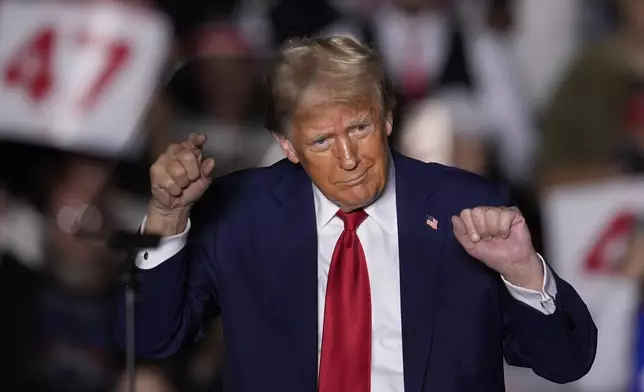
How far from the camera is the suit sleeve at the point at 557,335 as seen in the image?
177 cm

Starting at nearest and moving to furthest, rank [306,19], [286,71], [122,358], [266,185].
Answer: [286,71] → [266,185] → [122,358] → [306,19]

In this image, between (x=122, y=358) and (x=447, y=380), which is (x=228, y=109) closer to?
(x=122, y=358)

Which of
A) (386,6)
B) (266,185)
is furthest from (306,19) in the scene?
(266,185)

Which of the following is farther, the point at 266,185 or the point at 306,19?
the point at 306,19

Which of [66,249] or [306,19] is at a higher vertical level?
[306,19]

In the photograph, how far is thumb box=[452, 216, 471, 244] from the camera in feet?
5.73

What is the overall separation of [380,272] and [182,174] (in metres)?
0.33

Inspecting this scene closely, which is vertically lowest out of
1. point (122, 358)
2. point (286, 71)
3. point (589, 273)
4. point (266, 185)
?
point (122, 358)

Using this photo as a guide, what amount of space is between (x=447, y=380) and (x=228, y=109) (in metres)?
2.05

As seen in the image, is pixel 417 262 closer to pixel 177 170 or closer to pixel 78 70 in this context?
pixel 177 170

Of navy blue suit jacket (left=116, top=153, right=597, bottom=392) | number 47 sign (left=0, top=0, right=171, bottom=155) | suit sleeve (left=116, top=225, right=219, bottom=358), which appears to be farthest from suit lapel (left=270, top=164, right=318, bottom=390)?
number 47 sign (left=0, top=0, right=171, bottom=155)

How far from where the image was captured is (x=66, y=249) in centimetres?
350

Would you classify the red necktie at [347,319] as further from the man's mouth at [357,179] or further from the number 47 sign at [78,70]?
the number 47 sign at [78,70]

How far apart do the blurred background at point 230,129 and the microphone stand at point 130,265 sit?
4.83 feet
